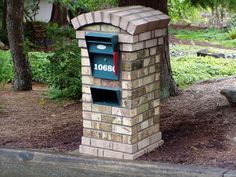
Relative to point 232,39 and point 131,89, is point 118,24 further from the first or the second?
point 232,39

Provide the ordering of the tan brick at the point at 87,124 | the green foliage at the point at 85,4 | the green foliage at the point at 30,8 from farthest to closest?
1. the green foliage at the point at 30,8
2. the green foliage at the point at 85,4
3. the tan brick at the point at 87,124

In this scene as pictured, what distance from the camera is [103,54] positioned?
648cm

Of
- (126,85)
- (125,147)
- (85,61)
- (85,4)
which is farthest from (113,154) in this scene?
(85,4)

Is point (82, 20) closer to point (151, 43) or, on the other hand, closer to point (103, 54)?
point (103, 54)

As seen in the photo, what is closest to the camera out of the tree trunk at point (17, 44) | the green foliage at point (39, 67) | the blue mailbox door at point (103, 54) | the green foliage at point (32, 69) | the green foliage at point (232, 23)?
the blue mailbox door at point (103, 54)

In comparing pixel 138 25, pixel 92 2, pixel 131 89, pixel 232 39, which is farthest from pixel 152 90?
pixel 232 39

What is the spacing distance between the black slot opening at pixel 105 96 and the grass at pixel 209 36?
51.6ft

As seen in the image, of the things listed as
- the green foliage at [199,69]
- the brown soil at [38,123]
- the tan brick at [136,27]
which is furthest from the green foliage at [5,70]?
the tan brick at [136,27]

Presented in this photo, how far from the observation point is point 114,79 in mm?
6438

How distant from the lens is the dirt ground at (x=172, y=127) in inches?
261

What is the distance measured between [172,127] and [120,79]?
61.0 inches

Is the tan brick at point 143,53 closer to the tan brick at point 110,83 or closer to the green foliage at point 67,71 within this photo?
the tan brick at point 110,83

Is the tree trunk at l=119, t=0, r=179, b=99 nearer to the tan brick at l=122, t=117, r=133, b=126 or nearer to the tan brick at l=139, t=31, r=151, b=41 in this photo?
the tan brick at l=139, t=31, r=151, b=41

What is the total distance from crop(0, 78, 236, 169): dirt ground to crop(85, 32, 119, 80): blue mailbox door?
1023 millimetres
